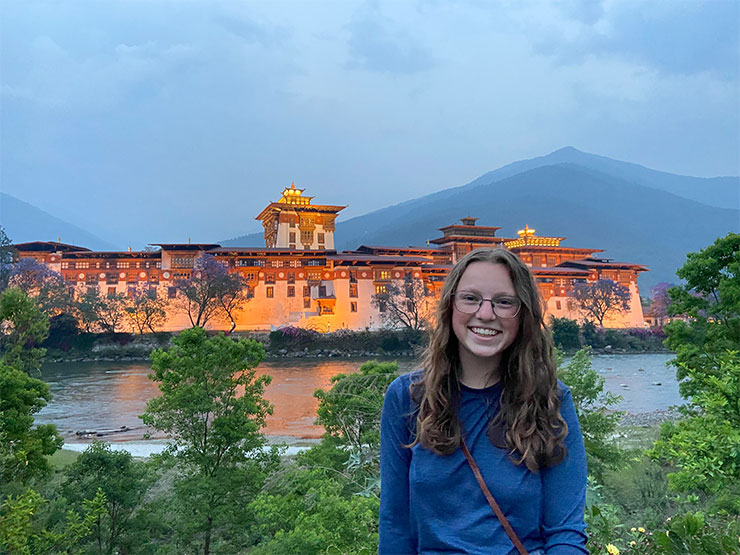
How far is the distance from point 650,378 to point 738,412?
60.4 feet

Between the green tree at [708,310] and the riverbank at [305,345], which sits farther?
the riverbank at [305,345]

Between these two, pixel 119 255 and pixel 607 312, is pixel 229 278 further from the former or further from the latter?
pixel 607 312

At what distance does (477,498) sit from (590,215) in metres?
107

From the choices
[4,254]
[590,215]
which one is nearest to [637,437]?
[4,254]

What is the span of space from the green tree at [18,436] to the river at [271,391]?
5372mm

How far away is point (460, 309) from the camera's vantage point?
1.10 metres

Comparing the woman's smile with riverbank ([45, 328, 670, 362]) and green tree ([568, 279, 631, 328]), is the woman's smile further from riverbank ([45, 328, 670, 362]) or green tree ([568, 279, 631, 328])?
green tree ([568, 279, 631, 328])

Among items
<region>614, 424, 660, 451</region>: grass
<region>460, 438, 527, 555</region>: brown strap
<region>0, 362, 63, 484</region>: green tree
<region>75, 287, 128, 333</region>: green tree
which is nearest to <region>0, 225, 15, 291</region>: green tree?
<region>75, 287, 128, 333</region>: green tree

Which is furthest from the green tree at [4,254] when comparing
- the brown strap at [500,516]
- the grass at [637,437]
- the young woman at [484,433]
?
the brown strap at [500,516]

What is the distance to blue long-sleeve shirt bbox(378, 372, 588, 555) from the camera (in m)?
0.99

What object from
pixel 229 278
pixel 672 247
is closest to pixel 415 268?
pixel 229 278

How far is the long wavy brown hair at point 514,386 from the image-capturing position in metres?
1.01

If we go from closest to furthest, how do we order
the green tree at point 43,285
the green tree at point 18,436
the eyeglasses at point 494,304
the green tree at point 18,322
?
1. the eyeglasses at point 494,304
2. the green tree at point 18,436
3. the green tree at point 18,322
4. the green tree at point 43,285

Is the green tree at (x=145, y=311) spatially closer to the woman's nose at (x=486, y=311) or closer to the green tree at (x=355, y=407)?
the green tree at (x=355, y=407)
